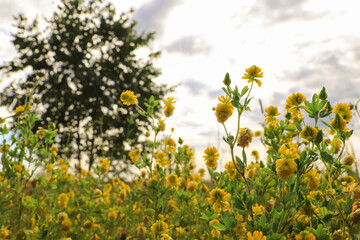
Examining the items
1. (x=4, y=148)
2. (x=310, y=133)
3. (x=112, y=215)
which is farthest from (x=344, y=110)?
(x=4, y=148)

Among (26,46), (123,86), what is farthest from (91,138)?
(26,46)

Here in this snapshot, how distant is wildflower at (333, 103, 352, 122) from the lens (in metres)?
1.38

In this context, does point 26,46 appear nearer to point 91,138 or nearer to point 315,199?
point 91,138

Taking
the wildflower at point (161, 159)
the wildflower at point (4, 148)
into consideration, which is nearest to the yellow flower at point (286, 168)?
the wildflower at point (161, 159)

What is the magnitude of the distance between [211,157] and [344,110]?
2.48 feet

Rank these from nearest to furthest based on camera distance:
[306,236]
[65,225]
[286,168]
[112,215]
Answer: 1. [286,168]
2. [306,236]
3. [65,225]
4. [112,215]

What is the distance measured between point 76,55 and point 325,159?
44.4 feet

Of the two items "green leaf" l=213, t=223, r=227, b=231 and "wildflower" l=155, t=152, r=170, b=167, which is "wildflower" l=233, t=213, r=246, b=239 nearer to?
"green leaf" l=213, t=223, r=227, b=231

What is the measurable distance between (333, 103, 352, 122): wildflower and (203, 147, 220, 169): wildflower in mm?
691

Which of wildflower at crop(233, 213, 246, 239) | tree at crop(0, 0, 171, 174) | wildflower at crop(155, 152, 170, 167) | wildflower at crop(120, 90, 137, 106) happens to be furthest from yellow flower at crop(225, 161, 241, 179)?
tree at crop(0, 0, 171, 174)

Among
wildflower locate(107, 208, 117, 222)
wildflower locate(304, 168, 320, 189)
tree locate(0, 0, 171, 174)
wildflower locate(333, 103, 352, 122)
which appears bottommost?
wildflower locate(107, 208, 117, 222)

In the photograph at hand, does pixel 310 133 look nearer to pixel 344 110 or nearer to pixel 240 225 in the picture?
pixel 344 110

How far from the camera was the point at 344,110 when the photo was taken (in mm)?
1393

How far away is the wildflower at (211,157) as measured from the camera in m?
1.55
